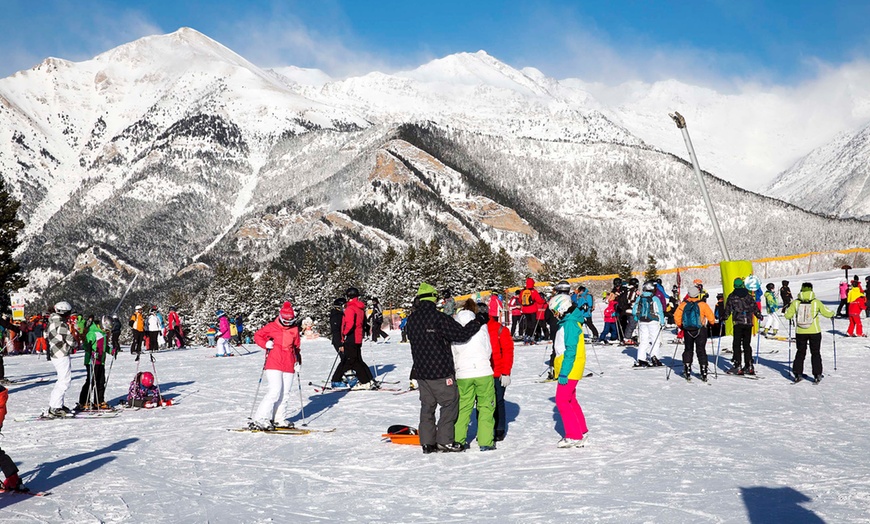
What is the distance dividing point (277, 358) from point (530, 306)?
493 inches

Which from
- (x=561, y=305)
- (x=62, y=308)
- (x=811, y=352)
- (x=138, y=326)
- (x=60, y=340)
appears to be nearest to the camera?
(x=561, y=305)

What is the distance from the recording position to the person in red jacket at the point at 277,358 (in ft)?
36.2

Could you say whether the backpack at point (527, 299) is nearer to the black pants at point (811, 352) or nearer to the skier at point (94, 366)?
the black pants at point (811, 352)

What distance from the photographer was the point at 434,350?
29.7ft

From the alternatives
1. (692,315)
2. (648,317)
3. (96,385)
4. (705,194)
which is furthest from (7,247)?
(692,315)

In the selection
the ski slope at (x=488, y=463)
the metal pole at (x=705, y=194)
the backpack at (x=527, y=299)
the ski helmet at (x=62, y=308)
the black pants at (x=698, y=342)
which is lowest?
the ski slope at (x=488, y=463)

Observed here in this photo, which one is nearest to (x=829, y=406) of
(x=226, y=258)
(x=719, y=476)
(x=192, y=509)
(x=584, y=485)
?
(x=719, y=476)

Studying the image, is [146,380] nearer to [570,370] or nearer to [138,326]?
[570,370]

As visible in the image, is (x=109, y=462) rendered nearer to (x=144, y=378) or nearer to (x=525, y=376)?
(x=144, y=378)

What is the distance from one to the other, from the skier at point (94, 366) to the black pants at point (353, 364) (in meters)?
4.29

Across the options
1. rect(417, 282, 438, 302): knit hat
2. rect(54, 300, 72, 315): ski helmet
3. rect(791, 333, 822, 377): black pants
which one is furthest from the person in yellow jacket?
Result: rect(54, 300, 72, 315): ski helmet

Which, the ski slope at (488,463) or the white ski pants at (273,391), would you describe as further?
the white ski pants at (273,391)

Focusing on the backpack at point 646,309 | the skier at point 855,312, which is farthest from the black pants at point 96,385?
the skier at point 855,312

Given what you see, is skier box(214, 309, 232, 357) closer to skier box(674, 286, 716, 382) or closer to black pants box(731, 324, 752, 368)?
skier box(674, 286, 716, 382)
